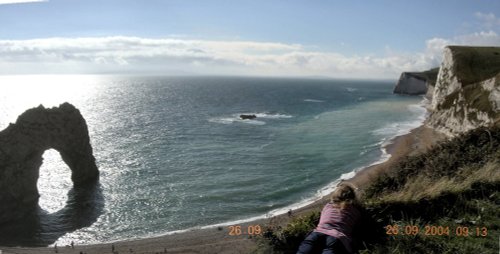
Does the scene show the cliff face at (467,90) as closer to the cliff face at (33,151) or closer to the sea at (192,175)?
the sea at (192,175)

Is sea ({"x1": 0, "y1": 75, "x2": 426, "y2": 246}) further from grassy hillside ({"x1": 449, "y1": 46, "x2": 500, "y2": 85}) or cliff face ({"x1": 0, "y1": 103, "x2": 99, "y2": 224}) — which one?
grassy hillside ({"x1": 449, "y1": 46, "x2": 500, "y2": 85})

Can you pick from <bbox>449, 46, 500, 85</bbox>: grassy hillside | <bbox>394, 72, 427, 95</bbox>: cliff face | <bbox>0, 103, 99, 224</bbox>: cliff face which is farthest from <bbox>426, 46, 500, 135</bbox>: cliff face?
<bbox>394, 72, 427, 95</bbox>: cliff face

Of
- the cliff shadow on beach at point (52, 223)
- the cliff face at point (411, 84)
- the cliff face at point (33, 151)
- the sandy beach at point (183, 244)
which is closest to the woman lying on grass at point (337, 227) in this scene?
the sandy beach at point (183, 244)

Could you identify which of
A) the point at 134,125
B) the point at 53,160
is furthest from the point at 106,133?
the point at 53,160

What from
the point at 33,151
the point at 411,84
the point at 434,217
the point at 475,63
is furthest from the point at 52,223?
the point at 411,84

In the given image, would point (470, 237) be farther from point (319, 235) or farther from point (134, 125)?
point (134, 125)

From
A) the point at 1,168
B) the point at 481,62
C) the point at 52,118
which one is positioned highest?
the point at 481,62
